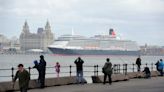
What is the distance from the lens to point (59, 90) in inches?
824

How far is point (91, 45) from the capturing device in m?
162

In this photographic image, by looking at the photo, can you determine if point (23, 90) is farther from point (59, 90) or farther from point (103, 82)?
point (103, 82)

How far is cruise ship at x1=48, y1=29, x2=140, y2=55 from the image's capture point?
15975 cm

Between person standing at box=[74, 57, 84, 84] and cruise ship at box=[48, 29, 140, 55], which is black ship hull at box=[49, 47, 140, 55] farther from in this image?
person standing at box=[74, 57, 84, 84]

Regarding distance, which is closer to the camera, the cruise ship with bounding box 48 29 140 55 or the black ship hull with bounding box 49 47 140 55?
the black ship hull with bounding box 49 47 140 55

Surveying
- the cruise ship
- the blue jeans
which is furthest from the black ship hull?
the blue jeans

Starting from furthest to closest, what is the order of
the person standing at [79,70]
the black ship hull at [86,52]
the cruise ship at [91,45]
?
the cruise ship at [91,45]
the black ship hull at [86,52]
the person standing at [79,70]

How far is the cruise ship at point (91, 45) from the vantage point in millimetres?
159750

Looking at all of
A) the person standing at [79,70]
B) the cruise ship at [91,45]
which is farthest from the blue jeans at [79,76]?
the cruise ship at [91,45]

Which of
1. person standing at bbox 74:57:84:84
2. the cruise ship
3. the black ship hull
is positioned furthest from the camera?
the cruise ship

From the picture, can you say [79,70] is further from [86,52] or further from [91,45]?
[91,45]

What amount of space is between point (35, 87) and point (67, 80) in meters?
2.94

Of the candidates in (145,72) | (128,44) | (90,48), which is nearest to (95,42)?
(90,48)

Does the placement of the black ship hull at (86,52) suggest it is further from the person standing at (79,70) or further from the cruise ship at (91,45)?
the person standing at (79,70)
